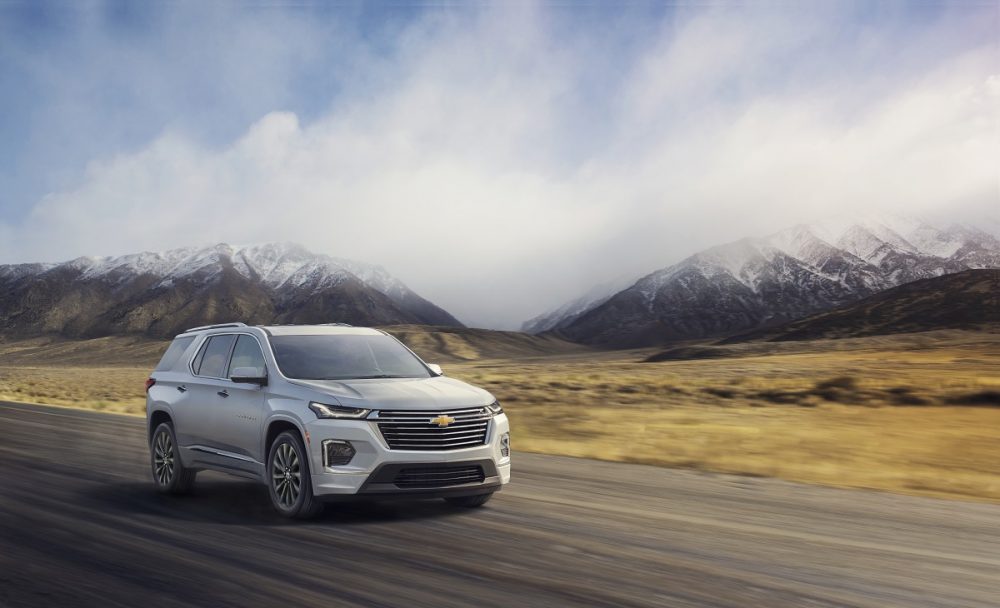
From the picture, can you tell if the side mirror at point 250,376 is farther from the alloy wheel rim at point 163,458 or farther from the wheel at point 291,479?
the alloy wheel rim at point 163,458

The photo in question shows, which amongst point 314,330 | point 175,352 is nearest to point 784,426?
point 314,330

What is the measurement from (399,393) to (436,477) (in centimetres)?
78

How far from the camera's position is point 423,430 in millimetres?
7676

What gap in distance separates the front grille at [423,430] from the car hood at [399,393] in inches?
2.4

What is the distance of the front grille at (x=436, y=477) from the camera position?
299 inches

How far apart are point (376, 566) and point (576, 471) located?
5612 mm

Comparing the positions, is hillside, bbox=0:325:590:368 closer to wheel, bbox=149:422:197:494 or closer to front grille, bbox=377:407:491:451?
wheel, bbox=149:422:197:494

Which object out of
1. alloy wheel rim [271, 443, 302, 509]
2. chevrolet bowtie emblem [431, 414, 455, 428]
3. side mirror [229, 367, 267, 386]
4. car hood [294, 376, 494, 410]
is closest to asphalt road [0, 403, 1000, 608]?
alloy wheel rim [271, 443, 302, 509]

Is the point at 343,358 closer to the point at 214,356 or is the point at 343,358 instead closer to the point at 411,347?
the point at 214,356

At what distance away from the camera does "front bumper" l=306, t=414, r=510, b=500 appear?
753cm

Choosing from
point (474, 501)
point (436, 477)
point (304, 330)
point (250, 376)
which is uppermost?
point (304, 330)

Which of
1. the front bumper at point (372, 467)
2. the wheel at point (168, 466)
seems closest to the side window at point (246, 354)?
the wheel at point (168, 466)

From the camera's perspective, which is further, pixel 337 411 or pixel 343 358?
pixel 343 358

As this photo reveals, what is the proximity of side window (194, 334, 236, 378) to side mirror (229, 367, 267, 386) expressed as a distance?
1.05 metres
